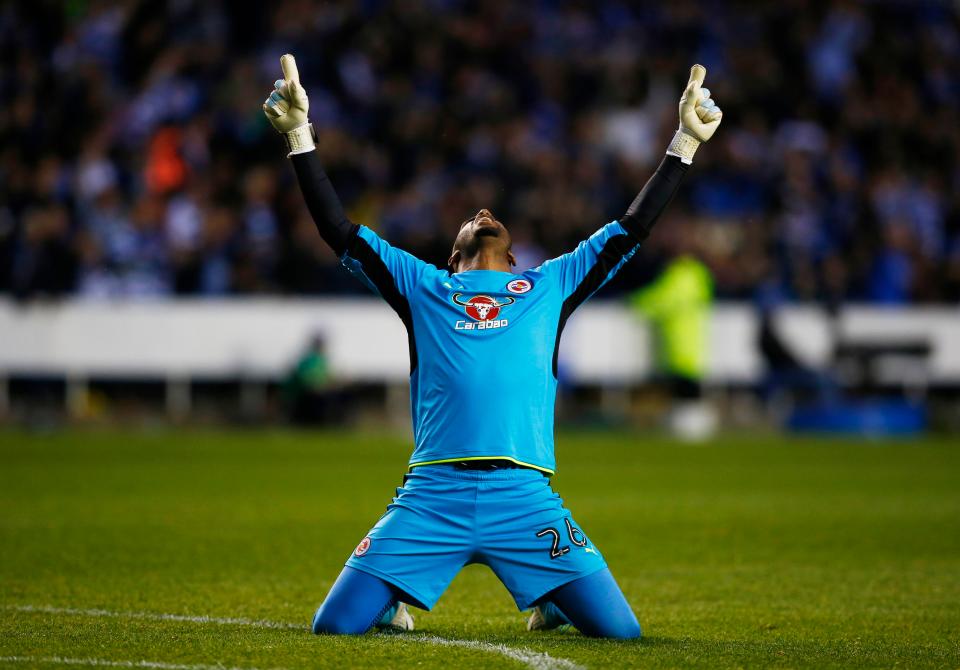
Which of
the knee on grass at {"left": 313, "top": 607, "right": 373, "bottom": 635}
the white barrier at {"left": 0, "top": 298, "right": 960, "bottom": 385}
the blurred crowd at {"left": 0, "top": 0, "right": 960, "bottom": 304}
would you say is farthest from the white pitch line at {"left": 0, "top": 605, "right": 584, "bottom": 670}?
the white barrier at {"left": 0, "top": 298, "right": 960, "bottom": 385}

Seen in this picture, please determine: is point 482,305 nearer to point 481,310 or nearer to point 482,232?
point 481,310

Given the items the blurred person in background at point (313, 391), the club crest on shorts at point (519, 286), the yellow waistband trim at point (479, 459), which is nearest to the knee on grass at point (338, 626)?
the yellow waistband trim at point (479, 459)

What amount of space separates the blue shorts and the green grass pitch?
26cm

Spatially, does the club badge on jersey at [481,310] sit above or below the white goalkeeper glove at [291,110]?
below

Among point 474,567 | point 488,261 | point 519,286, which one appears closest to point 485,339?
point 519,286

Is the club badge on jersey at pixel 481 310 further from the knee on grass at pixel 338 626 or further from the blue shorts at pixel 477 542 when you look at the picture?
the knee on grass at pixel 338 626

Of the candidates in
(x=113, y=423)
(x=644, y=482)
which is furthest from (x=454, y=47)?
(x=644, y=482)

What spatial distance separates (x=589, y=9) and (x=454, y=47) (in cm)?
329

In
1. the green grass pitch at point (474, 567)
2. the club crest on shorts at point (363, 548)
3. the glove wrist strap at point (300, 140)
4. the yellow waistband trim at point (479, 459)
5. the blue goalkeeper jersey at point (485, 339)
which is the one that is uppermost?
the glove wrist strap at point (300, 140)

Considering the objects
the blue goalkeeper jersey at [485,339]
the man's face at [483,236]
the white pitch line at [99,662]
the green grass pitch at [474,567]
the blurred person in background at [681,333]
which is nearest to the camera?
the white pitch line at [99,662]

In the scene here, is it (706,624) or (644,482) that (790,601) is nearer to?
(706,624)

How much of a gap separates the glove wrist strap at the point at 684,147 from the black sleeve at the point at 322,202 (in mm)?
1433

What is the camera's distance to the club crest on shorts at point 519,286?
6.32 meters

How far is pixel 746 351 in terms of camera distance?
78.0 feet
